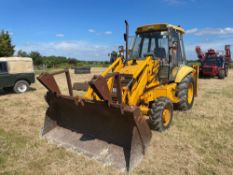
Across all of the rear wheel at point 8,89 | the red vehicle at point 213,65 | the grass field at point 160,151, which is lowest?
the grass field at point 160,151

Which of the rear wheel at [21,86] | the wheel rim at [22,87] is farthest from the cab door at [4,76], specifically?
the wheel rim at [22,87]

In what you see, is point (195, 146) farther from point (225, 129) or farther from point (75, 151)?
point (75, 151)

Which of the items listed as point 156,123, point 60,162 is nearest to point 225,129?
point 156,123

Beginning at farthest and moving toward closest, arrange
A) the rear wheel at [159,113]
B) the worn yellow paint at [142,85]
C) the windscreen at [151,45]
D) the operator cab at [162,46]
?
the windscreen at [151,45]
the operator cab at [162,46]
the worn yellow paint at [142,85]
the rear wheel at [159,113]

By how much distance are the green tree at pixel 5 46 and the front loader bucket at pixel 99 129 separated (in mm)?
25837

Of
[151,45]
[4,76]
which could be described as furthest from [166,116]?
[4,76]

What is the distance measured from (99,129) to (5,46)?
88.9 ft

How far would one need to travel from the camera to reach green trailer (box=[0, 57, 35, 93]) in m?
9.77

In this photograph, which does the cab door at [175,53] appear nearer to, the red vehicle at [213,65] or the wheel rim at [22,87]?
the wheel rim at [22,87]

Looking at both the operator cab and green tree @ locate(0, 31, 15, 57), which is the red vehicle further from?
green tree @ locate(0, 31, 15, 57)

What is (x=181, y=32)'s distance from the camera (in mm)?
6398

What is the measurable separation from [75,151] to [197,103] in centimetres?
485

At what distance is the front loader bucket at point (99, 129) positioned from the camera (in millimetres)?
3367

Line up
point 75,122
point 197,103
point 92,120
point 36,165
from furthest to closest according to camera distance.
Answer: point 197,103 → point 75,122 → point 92,120 → point 36,165
